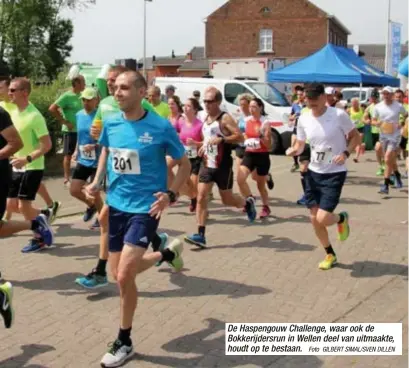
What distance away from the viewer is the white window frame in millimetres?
58688

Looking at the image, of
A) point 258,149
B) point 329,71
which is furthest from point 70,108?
point 329,71

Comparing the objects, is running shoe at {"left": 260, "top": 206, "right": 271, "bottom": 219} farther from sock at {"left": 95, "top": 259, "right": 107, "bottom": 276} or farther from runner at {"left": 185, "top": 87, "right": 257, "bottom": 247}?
sock at {"left": 95, "top": 259, "right": 107, "bottom": 276}

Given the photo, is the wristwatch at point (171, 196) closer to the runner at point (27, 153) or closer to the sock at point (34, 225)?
the runner at point (27, 153)

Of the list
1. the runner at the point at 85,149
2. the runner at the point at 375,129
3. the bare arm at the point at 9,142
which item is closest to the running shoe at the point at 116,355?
the bare arm at the point at 9,142

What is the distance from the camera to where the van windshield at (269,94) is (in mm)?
18539

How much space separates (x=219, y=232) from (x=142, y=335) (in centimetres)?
361

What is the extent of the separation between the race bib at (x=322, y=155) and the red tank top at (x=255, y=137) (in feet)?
8.42

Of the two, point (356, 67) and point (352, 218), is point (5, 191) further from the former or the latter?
point (356, 67)

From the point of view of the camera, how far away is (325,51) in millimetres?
20281

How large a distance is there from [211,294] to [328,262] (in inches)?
58.9

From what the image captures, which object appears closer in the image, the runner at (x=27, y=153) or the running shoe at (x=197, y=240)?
the runner at (x=27, y=153)

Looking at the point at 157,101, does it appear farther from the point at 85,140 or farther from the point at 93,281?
the point at 93,281

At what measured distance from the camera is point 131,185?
4.26m

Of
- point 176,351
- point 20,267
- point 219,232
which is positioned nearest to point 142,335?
point 176,351
